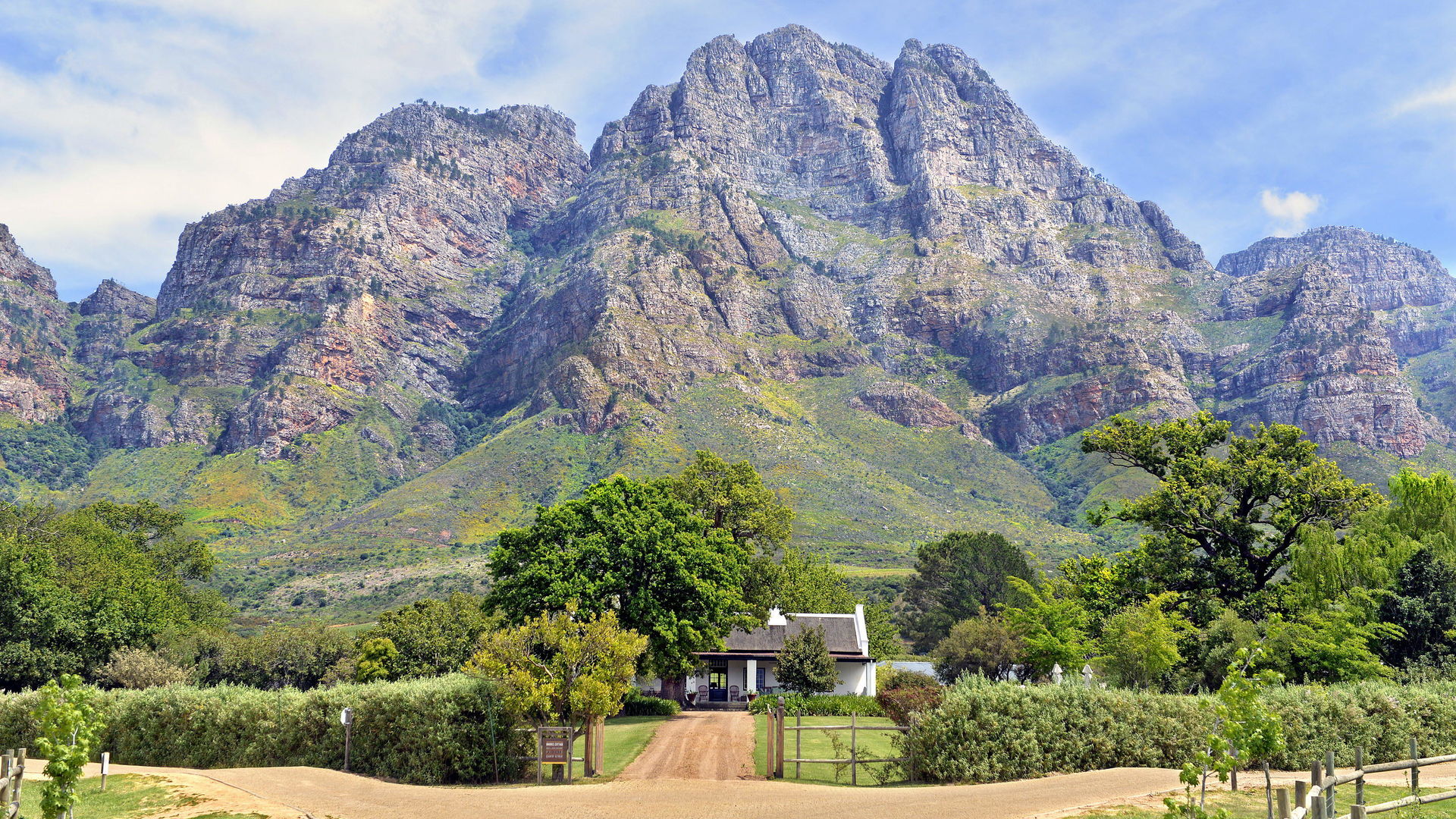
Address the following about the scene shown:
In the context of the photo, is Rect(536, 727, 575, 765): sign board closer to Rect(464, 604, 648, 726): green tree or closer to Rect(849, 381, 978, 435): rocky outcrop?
Rect(464, 604, 648, 726): green tree

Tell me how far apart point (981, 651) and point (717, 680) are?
17.2m

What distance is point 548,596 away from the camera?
36.9 metres

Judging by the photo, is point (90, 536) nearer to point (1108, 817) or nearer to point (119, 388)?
point (1108, 817)

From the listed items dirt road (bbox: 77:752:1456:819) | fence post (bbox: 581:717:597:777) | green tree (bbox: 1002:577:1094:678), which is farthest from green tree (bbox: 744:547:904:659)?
dirt road (bbox: 77:752:1456:819)

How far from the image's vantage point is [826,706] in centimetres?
4641

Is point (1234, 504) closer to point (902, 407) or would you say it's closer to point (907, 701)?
point (907, 701)

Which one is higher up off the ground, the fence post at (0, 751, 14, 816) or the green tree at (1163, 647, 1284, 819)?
the green tree at (1163, 647, 1284, 819)

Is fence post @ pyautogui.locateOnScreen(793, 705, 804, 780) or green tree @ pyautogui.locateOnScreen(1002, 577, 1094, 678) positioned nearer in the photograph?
fence post @ pyautogui.locateOnScreen(793, 705, 804, 780)

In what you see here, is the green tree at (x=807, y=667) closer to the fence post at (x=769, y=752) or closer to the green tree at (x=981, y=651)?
the green tree at (x=981, y=651)

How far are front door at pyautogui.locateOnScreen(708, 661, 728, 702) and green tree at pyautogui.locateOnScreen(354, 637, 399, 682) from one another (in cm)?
1856

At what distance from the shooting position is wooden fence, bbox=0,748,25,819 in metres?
13.4

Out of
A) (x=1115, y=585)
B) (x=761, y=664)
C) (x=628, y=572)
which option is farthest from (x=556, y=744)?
(x=761, y=664)

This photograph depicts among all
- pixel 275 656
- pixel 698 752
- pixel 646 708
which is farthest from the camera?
pixel 275 656

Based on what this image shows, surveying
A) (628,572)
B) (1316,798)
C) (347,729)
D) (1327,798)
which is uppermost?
(628,572)
